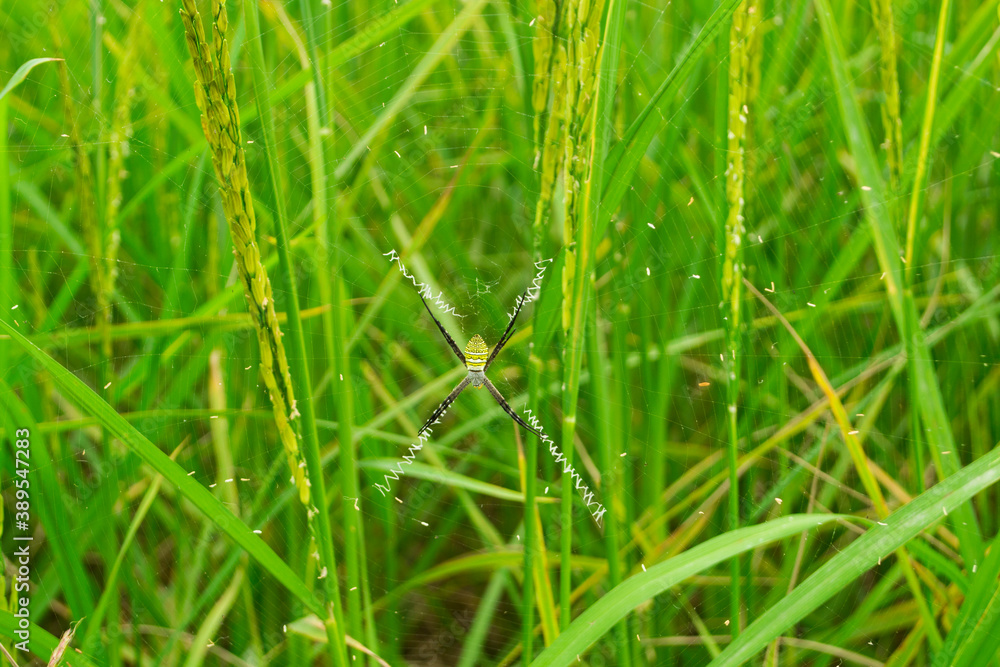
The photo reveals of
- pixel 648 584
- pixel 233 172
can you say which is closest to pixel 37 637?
pixel 233 172

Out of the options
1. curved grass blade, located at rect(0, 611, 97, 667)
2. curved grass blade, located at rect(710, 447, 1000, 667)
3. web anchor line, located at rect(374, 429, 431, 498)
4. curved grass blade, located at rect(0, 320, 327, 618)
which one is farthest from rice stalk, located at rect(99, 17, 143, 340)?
curved grass blade, located at rect(710, 447, 1000, 667)

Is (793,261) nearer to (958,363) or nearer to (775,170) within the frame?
(775,170)

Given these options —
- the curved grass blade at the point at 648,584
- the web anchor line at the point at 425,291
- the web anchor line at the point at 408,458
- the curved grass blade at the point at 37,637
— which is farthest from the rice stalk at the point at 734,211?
the curved grass blade at the point at 37,637

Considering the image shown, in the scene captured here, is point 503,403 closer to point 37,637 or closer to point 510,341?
point 510,341

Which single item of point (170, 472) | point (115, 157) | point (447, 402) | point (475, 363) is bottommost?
point (447, 402)

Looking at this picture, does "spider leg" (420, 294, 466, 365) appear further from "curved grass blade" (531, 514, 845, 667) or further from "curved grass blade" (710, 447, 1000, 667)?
"curved grass blade" (710, 447, 1000, 667)

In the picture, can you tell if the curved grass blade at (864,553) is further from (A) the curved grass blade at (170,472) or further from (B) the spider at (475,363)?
(B) the spider at (475,363)
